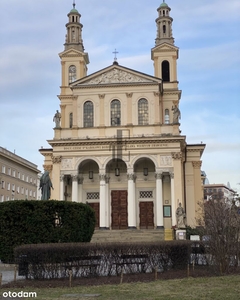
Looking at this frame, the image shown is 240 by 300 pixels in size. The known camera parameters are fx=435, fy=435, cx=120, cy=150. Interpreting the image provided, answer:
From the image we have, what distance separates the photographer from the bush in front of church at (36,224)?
2098cm

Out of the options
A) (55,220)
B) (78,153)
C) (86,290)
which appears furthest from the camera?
(78,153)

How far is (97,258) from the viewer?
1574 cm

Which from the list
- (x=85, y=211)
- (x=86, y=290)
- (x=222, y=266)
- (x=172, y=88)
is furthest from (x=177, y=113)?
(x=86, y=290)

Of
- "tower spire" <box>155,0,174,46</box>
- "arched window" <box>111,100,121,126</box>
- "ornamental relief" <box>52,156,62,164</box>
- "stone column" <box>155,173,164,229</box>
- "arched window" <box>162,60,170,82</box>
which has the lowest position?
"stone column" <box>155,173,164,229</box>

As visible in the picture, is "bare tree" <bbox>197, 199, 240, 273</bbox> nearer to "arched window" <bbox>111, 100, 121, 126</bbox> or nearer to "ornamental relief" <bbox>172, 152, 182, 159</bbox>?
"ornamental relief" <bbox>172, 152, 182, 159</bbox>

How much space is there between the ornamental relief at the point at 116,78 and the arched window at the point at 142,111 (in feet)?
7.33

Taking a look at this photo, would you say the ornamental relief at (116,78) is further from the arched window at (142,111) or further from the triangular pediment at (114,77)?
the arched window at (142,111)

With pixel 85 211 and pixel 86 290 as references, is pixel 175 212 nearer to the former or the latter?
pixel 85 211

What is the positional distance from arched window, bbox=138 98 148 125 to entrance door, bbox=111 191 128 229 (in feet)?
23.8

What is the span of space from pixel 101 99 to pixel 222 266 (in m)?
30.0

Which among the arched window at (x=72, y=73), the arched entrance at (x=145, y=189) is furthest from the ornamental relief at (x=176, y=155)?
the arched window at (x=72, y=73)

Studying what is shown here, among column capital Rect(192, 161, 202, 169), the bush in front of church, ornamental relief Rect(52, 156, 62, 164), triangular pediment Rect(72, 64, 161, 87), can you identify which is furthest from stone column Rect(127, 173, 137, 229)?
the bush in front of church

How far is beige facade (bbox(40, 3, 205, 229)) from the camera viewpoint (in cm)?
4084

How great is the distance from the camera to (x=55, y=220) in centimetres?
2184
